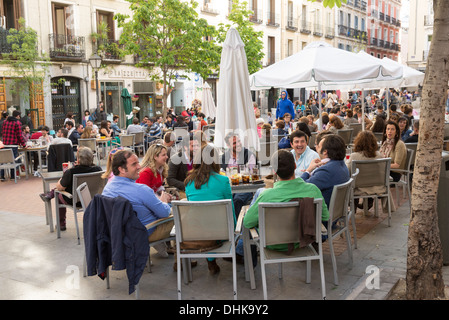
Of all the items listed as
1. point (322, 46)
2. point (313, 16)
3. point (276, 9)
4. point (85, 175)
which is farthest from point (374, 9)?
point (85, 175)

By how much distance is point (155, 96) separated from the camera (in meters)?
26.7

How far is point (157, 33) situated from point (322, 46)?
12659 millimetres

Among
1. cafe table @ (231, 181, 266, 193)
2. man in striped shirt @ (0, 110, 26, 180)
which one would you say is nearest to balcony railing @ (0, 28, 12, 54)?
man in striped shirt @ (0, 110, 26, 180)

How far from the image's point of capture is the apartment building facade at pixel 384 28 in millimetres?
54031

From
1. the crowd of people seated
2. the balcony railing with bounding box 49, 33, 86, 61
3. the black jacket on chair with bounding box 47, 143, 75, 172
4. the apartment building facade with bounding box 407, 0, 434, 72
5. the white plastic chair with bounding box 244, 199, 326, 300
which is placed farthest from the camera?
the apartment building facade with bounding box 407, 0, 434, 72

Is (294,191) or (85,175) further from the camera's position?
(85,175)

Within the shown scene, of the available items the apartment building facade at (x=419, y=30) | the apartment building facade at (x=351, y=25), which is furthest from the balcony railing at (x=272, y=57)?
the apartment building facade at (x=419, y=30)

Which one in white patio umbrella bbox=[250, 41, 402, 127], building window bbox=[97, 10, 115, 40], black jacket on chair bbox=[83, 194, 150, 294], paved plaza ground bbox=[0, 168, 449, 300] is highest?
building window bbox=[97, 10, 115, 40]

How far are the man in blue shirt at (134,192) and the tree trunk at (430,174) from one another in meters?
2.22

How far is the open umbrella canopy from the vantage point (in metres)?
7.64

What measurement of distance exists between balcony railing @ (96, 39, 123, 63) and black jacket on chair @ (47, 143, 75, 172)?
13295 millimetres

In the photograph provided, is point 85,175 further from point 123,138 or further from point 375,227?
point 123,138

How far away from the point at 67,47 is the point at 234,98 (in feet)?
51.7

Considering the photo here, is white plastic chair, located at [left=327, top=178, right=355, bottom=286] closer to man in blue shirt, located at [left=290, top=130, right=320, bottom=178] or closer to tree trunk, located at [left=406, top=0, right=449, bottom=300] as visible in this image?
tree trunk, located at [left=406, top=0, right=449, bottom=300]
